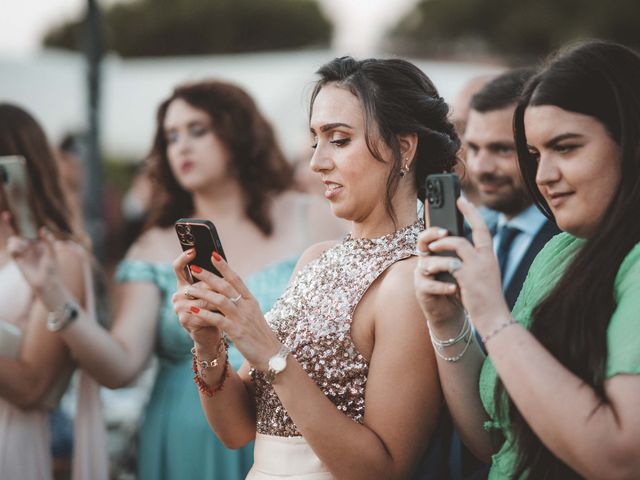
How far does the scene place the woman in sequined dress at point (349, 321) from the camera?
72.1 inches

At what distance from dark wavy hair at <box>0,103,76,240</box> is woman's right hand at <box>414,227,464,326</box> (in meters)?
1.98

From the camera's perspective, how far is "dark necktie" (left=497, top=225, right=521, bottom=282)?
9.78 ft

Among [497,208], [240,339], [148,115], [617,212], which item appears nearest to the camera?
[617,212]

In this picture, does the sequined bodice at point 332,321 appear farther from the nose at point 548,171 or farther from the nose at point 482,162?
the nose at point 482,162

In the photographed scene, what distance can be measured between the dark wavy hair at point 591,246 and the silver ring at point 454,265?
0.24 m

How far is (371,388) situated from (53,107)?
28.2 ft

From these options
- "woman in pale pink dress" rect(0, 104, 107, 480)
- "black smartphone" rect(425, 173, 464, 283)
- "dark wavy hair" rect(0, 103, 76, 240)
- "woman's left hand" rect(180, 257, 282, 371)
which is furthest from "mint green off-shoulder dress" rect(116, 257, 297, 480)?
"black smartphone" rect(425, 173, 464, 283)

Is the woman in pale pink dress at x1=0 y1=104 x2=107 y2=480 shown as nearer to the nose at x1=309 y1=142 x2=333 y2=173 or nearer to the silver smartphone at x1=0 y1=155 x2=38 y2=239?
the silver smartphone at x1=0 y1=155 x2=38 y2=239

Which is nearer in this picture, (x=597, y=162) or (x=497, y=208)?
(x=597, y=162)

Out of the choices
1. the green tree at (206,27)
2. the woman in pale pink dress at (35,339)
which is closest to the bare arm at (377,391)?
the woman in pale pink dress at (35,339)

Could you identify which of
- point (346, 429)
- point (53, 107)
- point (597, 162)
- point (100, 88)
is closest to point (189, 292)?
point (346, 429)

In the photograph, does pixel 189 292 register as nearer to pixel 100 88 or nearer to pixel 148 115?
pixel 100 88

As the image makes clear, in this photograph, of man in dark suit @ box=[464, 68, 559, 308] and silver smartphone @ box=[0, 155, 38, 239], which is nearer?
silver smartphone @ box=[0, 155, 38, 239]

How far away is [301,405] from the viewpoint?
1.82 metres
